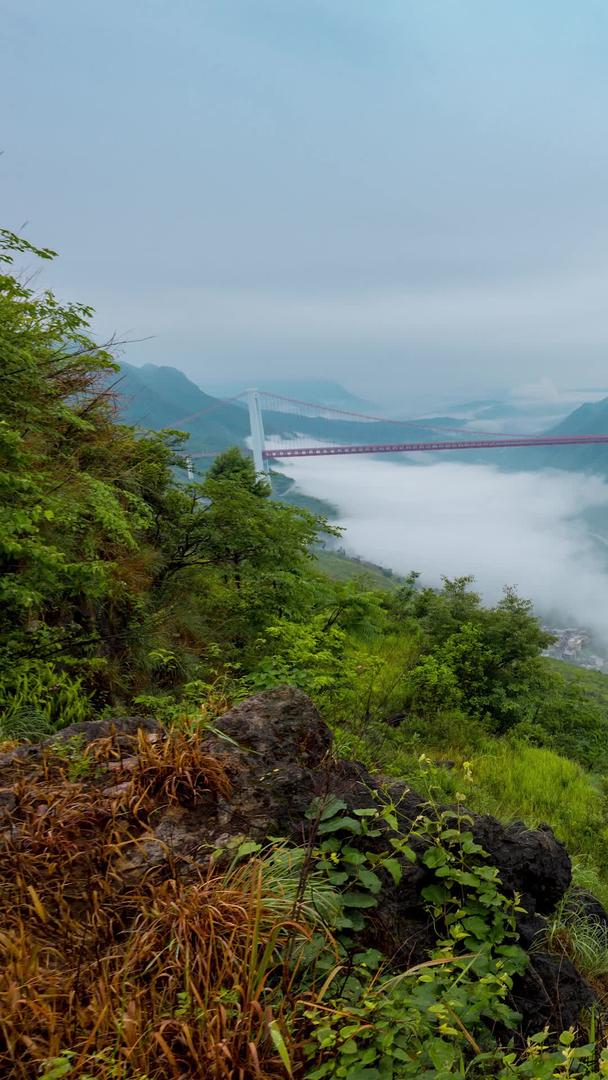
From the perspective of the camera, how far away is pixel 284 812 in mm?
2744

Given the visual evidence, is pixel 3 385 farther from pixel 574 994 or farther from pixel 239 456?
pixel 239 456

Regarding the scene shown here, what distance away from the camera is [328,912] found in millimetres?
2270

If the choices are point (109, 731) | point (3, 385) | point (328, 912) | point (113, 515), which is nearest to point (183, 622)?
point (113, 515)

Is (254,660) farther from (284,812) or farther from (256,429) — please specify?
(256,429)

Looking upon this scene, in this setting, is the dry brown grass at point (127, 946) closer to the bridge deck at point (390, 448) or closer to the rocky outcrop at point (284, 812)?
the rocky outcrop at point (284, 812)

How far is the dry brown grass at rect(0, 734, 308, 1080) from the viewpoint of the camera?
1.79 m

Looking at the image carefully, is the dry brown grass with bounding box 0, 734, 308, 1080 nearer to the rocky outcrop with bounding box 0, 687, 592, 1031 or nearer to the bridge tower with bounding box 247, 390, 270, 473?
the rocky outcrop with bounding box 0, 687, 592, 1031

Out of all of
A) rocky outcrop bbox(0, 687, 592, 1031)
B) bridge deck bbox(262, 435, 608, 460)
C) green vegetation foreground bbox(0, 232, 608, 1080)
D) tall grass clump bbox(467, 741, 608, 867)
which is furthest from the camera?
bridge deck bbox(262, 435, 608, 460)

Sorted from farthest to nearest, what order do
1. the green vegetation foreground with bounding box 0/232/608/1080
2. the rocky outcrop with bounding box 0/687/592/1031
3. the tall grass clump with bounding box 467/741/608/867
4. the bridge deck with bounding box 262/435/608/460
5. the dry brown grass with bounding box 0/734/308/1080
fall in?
the bridge deck with bounding box 262/435/608/460
the tall grass clump with bounding box 467/741/608/867
the rocky outcrop with bounding box 0/687/592/1031
the green vegetation foreground with bounding box 0/232/608/1080
the dry brown grass with bounding box 0/734/308/1080

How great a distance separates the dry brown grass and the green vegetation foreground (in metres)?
0.03

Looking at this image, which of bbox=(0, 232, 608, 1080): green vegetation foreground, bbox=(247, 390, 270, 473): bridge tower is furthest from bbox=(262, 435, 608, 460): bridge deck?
Result: bbox=(0, 232, 608, 1080): green vegetation foreground

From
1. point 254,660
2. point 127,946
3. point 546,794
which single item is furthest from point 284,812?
point 546,794

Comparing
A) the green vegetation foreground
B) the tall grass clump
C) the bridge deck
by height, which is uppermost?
the bridge deck

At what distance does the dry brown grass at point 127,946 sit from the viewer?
1.79 metres
